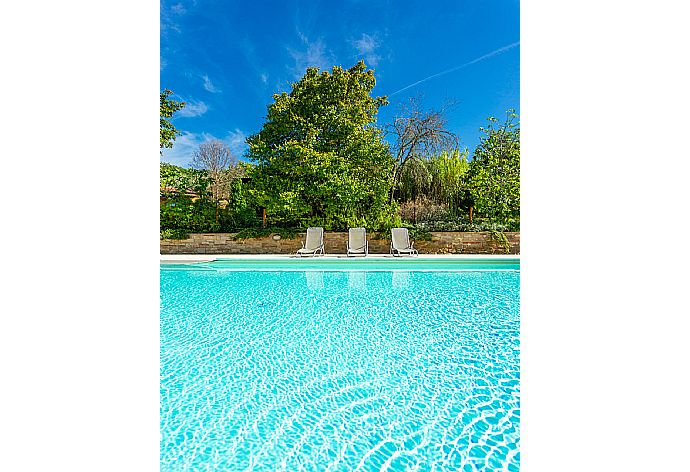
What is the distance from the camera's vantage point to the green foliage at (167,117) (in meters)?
13.1

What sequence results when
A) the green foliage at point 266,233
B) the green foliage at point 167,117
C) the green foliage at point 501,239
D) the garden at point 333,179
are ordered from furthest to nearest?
1. the green foliage at point 167,117
2. the green foliage at point 266,233
3. the garden at point 333,179
4. the green foliage at point 501,239

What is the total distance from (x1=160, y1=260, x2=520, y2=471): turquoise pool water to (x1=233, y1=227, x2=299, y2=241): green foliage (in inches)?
246

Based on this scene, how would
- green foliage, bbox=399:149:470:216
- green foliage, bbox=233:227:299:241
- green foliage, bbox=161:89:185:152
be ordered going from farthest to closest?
green foliage, bbox=399:149:470:216
green foliage, bbox=161:89:185:152
green foliage, bbox=233:227:299:241

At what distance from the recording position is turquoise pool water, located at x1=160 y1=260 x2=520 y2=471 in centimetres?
220

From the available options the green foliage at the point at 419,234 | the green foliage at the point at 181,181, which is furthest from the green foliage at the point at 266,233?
the green foliage at the point at 419,234

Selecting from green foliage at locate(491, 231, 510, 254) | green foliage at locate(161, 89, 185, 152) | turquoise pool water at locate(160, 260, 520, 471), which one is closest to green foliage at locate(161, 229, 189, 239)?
green foliage at locate(161, 89, 185, 152)

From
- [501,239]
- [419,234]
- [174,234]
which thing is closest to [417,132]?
[419,234]

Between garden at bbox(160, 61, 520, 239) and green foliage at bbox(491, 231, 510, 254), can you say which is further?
garden at bbox(160, 61, 520, 239)

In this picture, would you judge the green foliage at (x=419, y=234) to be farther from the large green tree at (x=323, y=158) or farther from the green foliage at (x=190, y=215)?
the green foliage at (x=190, y=215)

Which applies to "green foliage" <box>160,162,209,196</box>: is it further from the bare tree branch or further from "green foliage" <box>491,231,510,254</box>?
"green foliage" <box>491,231,510,254</box>

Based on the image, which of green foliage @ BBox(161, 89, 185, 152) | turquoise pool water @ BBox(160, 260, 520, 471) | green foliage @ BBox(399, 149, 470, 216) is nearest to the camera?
turquoise pool water @ BBox(160, 260, 520, 471)

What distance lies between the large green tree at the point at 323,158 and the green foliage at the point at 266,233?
1.40ft
